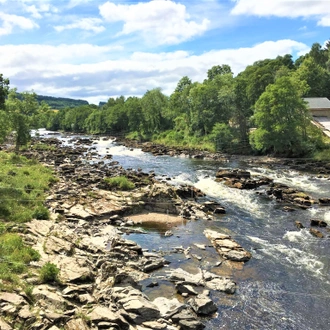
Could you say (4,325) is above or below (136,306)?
above

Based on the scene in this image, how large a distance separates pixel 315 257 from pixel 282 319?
8376mm

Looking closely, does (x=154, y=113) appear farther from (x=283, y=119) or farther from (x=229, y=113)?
(x=283, y=119)

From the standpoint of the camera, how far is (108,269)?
19.4 m

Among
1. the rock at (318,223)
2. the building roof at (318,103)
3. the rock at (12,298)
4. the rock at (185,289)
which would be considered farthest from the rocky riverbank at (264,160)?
the rock at (12,298)

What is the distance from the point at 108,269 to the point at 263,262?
10768 millimetres

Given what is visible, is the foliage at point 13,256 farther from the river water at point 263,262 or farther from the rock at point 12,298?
the river water at point 263,262

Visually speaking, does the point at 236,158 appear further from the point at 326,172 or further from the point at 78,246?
the point at 78,246

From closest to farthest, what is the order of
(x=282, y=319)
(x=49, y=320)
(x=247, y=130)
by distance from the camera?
(x=49, y=320)
(x=282, y=319)
(x=247, y=130)

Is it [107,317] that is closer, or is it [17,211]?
[107,317]

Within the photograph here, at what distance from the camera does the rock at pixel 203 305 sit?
1708 centimetres

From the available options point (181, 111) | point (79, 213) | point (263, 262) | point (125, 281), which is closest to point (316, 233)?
point (263, 262)

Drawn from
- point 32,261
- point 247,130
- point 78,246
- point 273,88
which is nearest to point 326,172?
point 273,88

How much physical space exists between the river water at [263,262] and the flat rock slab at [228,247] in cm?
50

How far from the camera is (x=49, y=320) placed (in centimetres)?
1362
